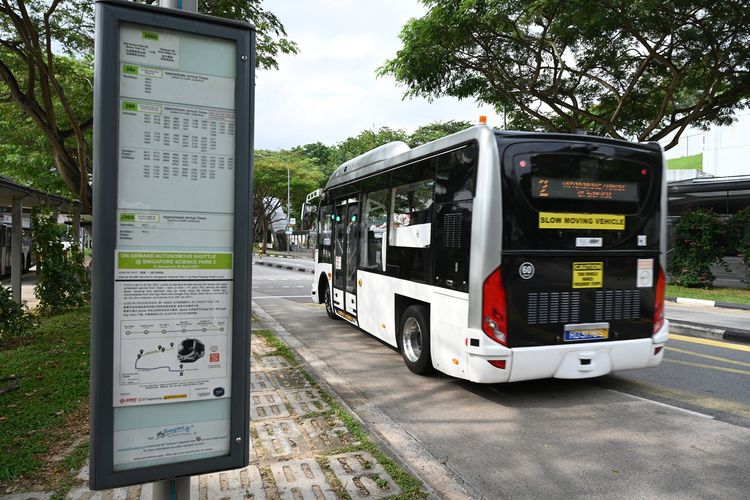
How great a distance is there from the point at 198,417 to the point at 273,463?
137 cm

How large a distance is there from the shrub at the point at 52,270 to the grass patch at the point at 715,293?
15303mm

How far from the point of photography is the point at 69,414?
4.55m

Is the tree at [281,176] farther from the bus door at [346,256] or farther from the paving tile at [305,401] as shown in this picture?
the paving tile at [305,401]

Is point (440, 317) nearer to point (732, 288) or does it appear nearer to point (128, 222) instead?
point (128, 222)

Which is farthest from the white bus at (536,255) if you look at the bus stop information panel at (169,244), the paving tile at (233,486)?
the bus stop information panel at (169,244)

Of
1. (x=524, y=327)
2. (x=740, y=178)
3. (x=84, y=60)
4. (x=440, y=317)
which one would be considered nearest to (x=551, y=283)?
(x=524, y=327)

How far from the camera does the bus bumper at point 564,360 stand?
497 centimetres

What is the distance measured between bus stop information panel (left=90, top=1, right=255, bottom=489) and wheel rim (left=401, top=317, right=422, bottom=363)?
4.08 m

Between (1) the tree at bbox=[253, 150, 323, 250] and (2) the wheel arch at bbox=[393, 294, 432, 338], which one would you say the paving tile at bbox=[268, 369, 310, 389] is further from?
(1) the tree at bbox=[253, 150, 323, 250]

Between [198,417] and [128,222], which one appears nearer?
[128,222]

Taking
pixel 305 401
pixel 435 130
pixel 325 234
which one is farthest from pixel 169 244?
pixel 435 130

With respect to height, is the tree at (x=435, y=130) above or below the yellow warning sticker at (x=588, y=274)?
above

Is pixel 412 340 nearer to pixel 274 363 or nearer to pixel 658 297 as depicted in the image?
pixel 274 363

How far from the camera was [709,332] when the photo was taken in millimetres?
9406
